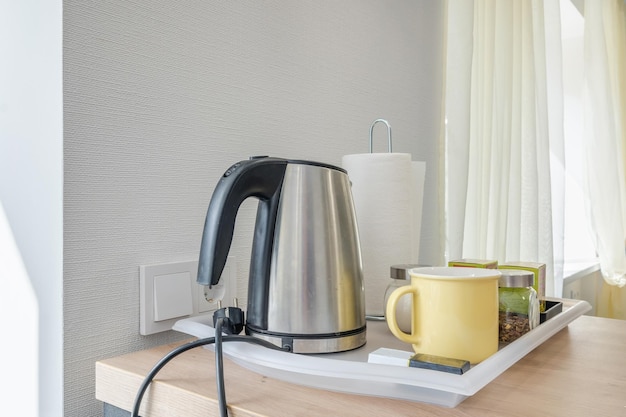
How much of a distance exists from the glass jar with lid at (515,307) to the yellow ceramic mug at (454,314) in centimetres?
8

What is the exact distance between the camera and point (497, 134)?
1471 millimetres

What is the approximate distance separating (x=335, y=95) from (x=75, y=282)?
63 centimetres

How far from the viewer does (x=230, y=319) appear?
643mm

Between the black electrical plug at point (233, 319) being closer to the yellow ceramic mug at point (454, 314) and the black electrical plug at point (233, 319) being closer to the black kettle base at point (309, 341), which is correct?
the black kettle base at point (309, 341)

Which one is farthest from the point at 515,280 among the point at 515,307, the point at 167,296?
the point at 167,296

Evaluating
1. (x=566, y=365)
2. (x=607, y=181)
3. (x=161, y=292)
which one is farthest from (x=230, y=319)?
(x=607, y=181)

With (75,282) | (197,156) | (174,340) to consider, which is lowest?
(174,340)

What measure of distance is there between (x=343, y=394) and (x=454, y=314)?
0.15 metres

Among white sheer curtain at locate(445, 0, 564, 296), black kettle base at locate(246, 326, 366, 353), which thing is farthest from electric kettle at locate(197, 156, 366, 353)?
white sheer curtain at locate(445, 0, 564, 296)

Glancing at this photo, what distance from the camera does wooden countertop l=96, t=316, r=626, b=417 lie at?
478 mm

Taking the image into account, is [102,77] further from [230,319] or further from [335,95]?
[335,95]

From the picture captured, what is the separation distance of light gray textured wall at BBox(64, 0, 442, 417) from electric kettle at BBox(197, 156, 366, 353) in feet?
0.59

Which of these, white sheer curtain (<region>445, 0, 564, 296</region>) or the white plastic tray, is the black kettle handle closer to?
the white plastic tray

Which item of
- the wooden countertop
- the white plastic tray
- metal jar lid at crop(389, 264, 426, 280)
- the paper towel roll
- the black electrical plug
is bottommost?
the wooden countertop
